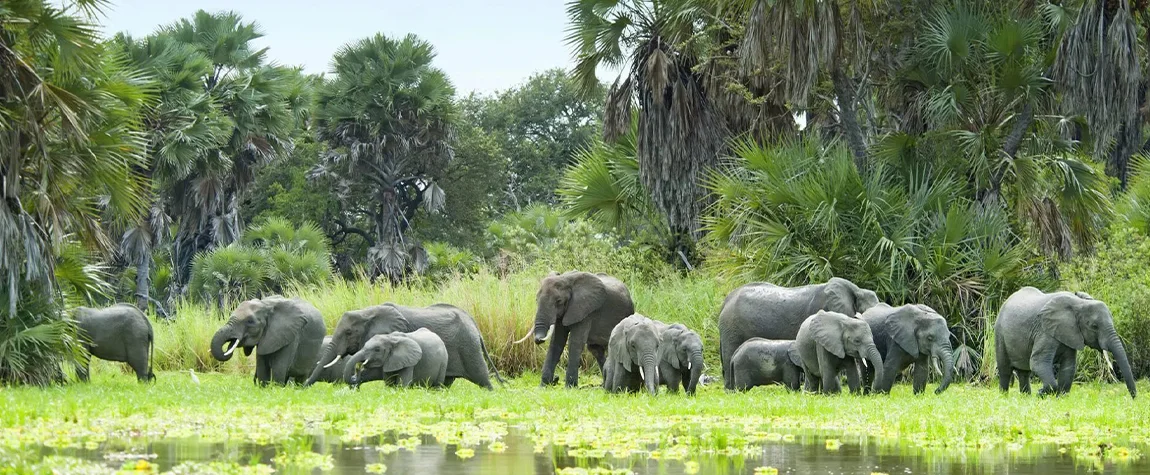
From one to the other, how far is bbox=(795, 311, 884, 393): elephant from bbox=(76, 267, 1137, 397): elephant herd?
0.04 feet

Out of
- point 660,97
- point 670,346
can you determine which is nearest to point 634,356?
point 670,346

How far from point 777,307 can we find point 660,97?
29.8 ft

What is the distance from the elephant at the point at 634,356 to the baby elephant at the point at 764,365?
4.22 feet

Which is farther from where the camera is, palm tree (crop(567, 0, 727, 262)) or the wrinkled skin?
palm tree (crop(567, 0, 727, 262))

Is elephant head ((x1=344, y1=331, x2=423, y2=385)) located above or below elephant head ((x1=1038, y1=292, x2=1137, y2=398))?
below

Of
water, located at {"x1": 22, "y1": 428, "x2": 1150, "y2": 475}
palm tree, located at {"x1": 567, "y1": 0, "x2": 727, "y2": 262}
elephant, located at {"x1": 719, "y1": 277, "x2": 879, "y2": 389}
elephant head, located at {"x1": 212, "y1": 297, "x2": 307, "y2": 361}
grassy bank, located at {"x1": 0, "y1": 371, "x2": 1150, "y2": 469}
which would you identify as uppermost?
palm tree, located at {"x1": 567, "y1": 0, "x2": 727, "y2": 262}

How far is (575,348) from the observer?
1727cm

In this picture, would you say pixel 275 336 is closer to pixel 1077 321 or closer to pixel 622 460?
pixel 1077 321

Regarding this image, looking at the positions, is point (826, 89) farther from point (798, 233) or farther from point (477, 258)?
point (477, 258)

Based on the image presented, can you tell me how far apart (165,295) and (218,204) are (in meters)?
Answer: 4.86

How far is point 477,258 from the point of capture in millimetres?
44500

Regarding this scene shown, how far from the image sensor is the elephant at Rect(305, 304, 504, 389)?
605 inches

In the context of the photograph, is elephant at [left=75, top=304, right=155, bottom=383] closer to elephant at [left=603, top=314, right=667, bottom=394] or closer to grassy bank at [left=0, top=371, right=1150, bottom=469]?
grassy bank at [left=0, top=371, right=1150, bottom=469]

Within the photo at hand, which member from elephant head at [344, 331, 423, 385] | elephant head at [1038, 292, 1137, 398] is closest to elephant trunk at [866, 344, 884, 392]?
elephant head at [1038, 292, 1137, 398]
